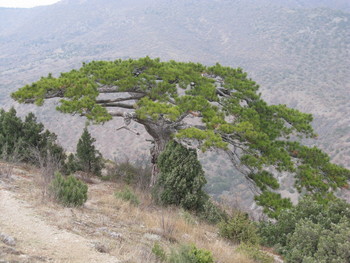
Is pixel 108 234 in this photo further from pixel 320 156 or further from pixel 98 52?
pixel 98 52

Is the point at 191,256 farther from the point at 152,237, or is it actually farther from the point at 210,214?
the point at 210,214

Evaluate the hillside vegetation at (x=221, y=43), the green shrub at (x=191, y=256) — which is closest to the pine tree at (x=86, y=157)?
the green shrub at (x=191, y=256)

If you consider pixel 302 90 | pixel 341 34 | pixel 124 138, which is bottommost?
pixel 124 138

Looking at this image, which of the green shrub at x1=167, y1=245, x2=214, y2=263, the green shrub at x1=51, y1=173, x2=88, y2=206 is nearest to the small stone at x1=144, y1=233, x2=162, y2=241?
the green shrub at x1=167, y1=245, x2=214, y2=263

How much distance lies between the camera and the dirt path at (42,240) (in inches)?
159

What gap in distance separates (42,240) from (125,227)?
1.96 meters

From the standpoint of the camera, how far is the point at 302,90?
56.1m

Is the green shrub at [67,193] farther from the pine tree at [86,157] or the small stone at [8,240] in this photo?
the pine tree at [86,157]

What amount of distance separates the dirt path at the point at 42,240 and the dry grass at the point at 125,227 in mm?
→ 201

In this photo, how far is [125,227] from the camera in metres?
6.24

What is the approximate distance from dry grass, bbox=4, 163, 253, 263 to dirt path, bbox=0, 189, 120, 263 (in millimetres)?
201

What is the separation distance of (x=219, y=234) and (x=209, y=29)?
11346 centimetres

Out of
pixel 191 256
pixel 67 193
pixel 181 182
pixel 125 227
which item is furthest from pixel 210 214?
pixel 191 256

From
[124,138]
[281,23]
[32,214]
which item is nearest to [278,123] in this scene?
[32,214]
